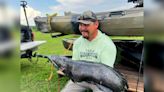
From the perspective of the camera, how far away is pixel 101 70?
3.72ft

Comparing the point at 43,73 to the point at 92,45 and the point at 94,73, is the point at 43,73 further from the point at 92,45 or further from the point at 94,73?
the point at 94,73

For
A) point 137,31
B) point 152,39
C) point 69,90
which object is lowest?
point 69,90

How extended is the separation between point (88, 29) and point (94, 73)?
0.50m

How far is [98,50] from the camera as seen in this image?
162cm

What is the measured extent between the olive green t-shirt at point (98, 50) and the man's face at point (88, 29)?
2.1 inches

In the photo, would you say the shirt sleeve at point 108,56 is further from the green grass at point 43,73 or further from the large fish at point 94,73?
the green grass at point 43,73

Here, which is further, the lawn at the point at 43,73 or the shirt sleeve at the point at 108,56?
the lawn at the point at 43,73

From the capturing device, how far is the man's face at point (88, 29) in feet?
5.16

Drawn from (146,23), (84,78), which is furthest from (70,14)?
(146,23)

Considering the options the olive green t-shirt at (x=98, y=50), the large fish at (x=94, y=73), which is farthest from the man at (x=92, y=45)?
the large fish at (x=94, y=73)

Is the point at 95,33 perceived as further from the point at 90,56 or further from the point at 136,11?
the point at 136,11

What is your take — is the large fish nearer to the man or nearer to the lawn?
the man

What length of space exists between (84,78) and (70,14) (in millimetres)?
1051

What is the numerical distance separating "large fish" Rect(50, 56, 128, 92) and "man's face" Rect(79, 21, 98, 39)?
0.36 meters
